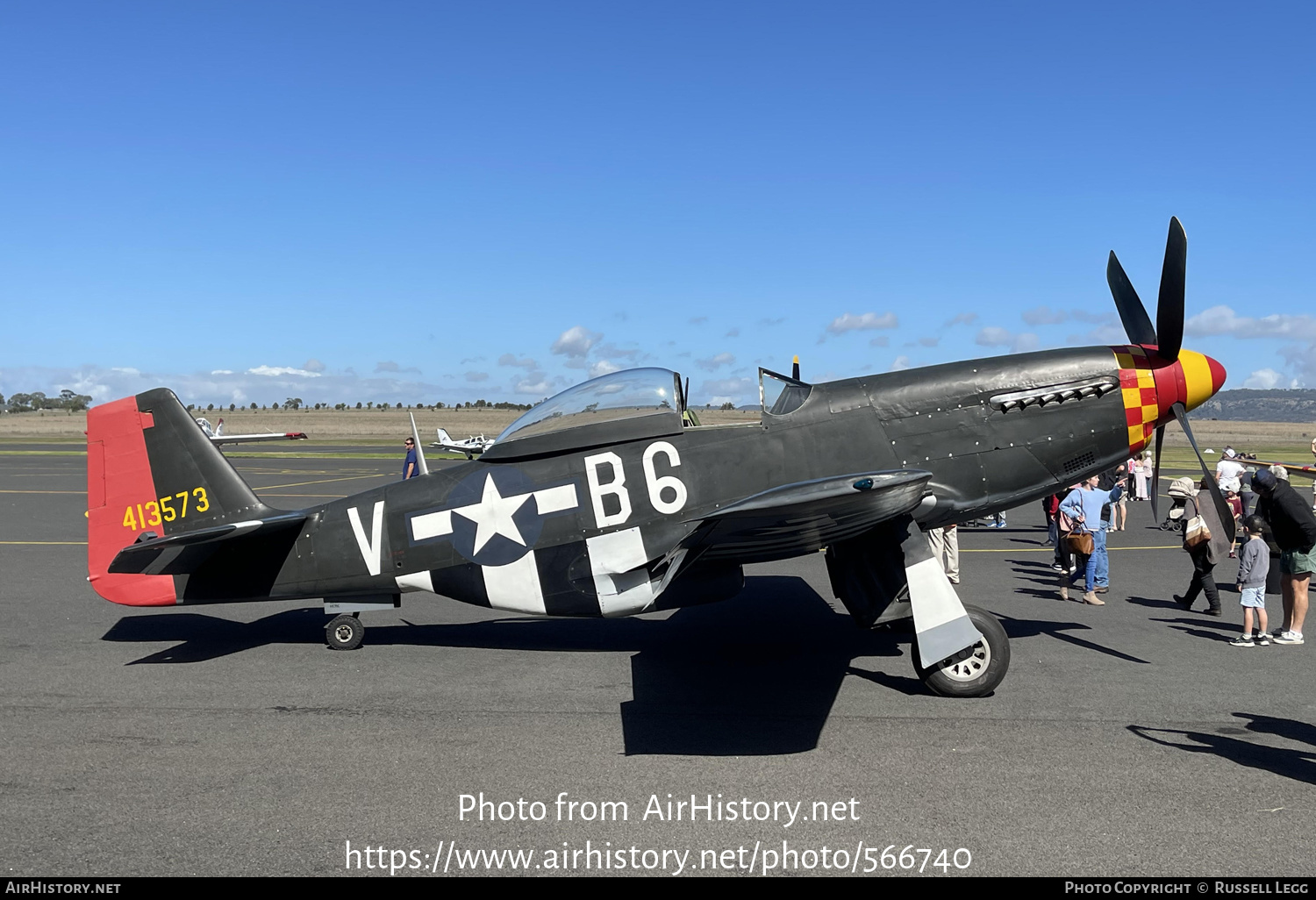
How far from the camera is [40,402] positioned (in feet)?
439

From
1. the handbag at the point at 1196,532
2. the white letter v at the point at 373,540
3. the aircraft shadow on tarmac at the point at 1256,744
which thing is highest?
the white letter v at the point at 373,540

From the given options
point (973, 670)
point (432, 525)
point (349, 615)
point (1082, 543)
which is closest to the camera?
A: point (973, 670)

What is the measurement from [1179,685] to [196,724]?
300 inches

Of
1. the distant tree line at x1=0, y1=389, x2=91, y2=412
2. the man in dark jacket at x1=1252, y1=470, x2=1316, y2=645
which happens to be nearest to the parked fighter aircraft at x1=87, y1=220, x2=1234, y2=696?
the man in dark jacket at x1=1252, y1=470, x2=1316, y2=645

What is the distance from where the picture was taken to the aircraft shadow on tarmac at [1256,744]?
16.8 ft

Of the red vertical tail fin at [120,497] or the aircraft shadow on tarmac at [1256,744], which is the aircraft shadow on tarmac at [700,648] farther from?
the aircraft shadow on tarmac at [1256,744]

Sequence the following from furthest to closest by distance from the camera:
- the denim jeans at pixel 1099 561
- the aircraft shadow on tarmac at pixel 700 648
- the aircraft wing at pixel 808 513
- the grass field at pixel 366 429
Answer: the grass field at pixel 366 429
the denim jeans at pixel 1099 561
the aircraft shadow on tarmac at pixel 700 648
the aircraft wing at pixel 808 513

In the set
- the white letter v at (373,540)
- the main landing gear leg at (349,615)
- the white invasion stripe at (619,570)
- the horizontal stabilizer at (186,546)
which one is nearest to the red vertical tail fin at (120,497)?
the horizontal stabilizer at (186,546)

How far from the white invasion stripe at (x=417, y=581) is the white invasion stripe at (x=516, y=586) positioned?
555 millimetres

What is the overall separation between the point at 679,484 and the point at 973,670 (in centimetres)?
280

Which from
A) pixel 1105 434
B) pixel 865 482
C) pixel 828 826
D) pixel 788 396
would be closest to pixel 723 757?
pixel 828 826

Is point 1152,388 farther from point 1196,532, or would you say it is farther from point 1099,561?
point 1099,561

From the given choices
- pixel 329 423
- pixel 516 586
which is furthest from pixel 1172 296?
pixel 329 423
